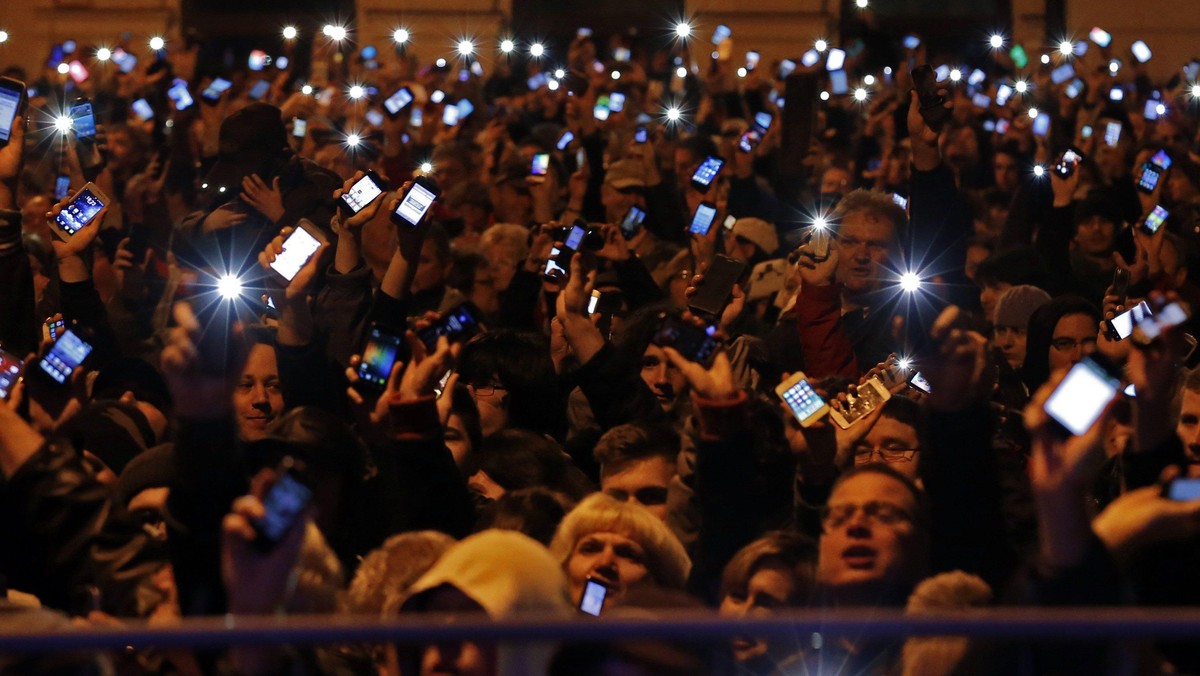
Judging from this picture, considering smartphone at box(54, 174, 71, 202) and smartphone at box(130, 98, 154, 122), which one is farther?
smartphone at box(130, 98, 154, 122)

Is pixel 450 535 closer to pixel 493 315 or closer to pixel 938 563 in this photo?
pixel 938 563

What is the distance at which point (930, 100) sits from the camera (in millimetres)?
6500

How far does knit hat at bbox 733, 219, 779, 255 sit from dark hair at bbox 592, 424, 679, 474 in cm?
331

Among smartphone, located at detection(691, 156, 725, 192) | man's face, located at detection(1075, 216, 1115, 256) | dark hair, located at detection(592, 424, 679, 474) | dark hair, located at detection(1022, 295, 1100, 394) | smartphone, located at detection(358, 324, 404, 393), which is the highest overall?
smartphone, located at detection(691, 156, 725, 192)

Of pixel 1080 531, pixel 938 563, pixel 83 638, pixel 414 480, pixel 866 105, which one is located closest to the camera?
pixel 83 638

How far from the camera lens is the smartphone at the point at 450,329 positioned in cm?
439

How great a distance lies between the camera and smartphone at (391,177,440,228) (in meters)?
5.46

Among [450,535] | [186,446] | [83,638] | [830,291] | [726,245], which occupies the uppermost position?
[726,245]

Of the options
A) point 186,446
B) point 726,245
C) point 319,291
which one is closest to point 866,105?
point 726,245

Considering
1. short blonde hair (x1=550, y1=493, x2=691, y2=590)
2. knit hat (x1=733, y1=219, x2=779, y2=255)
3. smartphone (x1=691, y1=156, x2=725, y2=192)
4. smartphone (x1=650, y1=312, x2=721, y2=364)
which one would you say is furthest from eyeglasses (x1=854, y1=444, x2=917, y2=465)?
smartphone (x1=691, y1=156, x2=725, y2=192)

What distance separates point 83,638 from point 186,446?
98cm

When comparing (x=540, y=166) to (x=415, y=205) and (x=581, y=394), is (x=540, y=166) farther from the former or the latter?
(x=415, y=205)

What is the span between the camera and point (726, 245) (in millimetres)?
8109

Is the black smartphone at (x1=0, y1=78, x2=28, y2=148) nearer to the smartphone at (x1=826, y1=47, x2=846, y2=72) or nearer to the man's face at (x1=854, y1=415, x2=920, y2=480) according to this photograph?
the man's face at (x1=854, y1=415, x2=920, y2=480)
